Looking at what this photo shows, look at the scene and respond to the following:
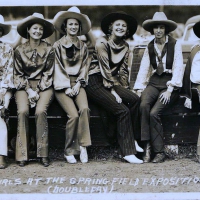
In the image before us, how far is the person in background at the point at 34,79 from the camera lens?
425 centimetres

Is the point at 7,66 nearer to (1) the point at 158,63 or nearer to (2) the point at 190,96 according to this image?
(1) the point at 158,63

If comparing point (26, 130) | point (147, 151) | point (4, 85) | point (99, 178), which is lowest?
point (99, 178)

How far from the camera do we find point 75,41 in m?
4.52

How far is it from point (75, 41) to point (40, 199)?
4.97ft

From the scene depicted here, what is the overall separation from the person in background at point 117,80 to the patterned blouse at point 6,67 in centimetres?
70

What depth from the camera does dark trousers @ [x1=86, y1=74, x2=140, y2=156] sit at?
4363 millimetres

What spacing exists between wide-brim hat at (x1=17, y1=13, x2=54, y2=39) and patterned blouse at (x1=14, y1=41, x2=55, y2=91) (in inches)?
5.1

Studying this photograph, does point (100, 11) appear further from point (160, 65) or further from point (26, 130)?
point (26, 130)

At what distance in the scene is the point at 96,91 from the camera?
4480mm

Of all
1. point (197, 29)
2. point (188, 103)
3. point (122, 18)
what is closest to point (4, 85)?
point (122, 18)

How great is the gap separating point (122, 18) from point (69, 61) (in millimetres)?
628

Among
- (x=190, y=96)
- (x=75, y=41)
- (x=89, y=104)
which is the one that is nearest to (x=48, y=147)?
(x=89, y=104)

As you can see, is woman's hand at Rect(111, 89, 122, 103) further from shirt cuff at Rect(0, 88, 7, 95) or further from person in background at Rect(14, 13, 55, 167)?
shirt cuff at Rect(0, 88, 7, 95)

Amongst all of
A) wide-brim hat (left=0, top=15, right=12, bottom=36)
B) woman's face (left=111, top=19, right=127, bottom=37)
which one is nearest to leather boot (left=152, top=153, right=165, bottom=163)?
woman's face (left=111, top=19, right=127, bottom=37)
